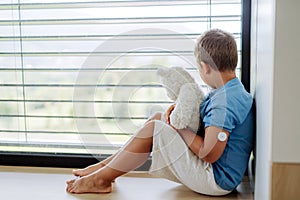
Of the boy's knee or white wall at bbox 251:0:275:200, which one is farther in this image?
the boy's knee

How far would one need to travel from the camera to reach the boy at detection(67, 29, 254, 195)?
4.83ft

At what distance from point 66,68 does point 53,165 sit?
0.46 m

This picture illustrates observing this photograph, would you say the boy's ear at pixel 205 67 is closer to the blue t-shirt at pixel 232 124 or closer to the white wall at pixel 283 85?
the blue t-shirt at pixel 232 124

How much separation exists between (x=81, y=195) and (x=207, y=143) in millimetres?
519

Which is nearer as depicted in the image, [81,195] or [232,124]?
[232,124]

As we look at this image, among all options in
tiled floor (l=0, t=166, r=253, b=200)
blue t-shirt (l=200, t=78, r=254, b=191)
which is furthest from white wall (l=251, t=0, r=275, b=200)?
tiled floor (l=0, t=166, r=253, b=200)

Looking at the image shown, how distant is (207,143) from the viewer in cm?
147

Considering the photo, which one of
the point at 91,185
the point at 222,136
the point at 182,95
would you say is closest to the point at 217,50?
the point at 182,95

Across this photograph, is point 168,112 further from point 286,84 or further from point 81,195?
point 286,84

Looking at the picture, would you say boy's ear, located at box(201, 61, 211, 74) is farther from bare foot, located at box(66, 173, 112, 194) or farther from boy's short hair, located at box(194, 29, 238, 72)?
bare foot, located at box(66, 173, 112, 194)

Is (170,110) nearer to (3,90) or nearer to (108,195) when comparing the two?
(108,195)

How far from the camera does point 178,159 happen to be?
1.54m

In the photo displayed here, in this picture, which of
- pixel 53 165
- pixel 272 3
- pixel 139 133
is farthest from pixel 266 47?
pixel 53 165

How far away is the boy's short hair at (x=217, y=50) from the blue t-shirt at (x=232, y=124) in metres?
0.07
